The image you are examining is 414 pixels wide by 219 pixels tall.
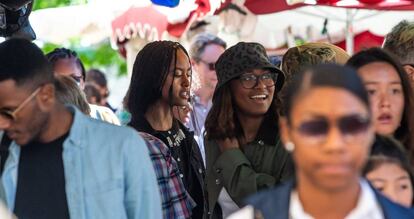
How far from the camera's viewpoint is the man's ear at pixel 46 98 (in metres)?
4.59

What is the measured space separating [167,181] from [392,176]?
2.16 m

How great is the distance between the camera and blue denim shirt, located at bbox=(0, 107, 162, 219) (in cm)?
455

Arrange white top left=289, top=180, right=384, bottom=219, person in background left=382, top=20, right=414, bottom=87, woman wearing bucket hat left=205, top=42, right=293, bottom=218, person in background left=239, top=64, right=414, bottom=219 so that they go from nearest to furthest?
person in background left=239, top=64, right=414, bottom=219 → white top left=289, top=180, right=384, bottom=219 → woman wearing bucket hat left=205, top=42, right=293, bottom=218 → person in background left=382, top=20, right=414, bottom=87

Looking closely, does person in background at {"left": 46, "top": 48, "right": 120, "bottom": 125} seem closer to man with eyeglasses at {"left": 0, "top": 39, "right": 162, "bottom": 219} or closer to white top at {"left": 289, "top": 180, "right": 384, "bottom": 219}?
man with eyeglasses at {"left": 0, "top": 39, "right": 162, "bottom": 219}

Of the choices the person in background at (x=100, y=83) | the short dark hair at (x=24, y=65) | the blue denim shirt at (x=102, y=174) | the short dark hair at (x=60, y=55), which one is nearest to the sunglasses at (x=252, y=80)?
the blue denim shirt at (x=102, y=174)

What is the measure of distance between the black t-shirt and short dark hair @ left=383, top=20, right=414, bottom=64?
2270mm

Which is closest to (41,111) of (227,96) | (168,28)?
(227,96)

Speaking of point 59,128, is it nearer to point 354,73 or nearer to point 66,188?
point 66,188

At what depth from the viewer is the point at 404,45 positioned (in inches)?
236

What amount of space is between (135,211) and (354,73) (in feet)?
5.79

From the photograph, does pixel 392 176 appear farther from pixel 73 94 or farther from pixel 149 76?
pixel 73 94

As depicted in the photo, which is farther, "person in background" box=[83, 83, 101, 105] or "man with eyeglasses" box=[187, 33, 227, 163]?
"person in background" box=[83, 83, 101, 105]

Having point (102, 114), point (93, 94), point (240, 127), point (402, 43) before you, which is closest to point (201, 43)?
point (102, 114)

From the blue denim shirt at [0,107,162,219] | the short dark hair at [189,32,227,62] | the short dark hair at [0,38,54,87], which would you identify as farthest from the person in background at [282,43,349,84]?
the short dark hair at [189,32,227,62]
